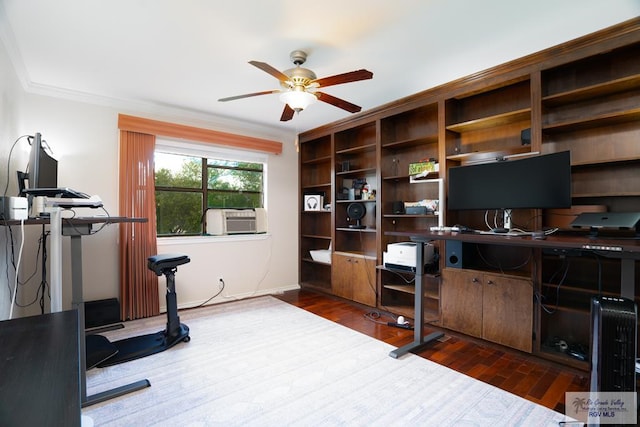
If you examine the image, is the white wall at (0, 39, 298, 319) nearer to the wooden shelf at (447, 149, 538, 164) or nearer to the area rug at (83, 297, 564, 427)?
the area rug at (83, 297, 564, 427)

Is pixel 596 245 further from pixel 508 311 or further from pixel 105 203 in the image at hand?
pixel 105 203

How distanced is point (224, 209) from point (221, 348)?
6.34 ft

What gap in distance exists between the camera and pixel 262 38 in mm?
2115

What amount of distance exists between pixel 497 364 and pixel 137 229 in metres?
3.57

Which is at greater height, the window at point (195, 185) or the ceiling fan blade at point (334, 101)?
the ceiling fan blade at point (334, 101)

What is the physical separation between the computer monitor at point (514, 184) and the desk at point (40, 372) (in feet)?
8.82

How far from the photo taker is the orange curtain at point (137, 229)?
10.5 feet

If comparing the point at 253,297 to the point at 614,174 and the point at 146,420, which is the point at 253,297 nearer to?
the point at 146,420

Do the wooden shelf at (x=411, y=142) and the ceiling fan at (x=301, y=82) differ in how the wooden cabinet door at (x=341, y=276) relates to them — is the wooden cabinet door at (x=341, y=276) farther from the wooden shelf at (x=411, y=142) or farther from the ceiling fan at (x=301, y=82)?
the ceiling fan at (x=301, y=82)

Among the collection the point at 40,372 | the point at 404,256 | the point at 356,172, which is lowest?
the point at 404,256

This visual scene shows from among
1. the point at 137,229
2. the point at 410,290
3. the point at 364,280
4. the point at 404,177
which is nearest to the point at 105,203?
the point at 137,229

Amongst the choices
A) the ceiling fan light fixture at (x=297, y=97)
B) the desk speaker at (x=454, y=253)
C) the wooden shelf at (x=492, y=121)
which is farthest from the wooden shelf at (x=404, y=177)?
the ceiling fan light fixture at (x=297, y=97)

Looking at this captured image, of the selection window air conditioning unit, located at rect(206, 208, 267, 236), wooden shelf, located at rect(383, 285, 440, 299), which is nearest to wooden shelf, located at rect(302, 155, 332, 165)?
window air conditioning unit, located at rect(206, 208, 267, 236)

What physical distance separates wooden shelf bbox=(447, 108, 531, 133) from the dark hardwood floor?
1.94 metres
